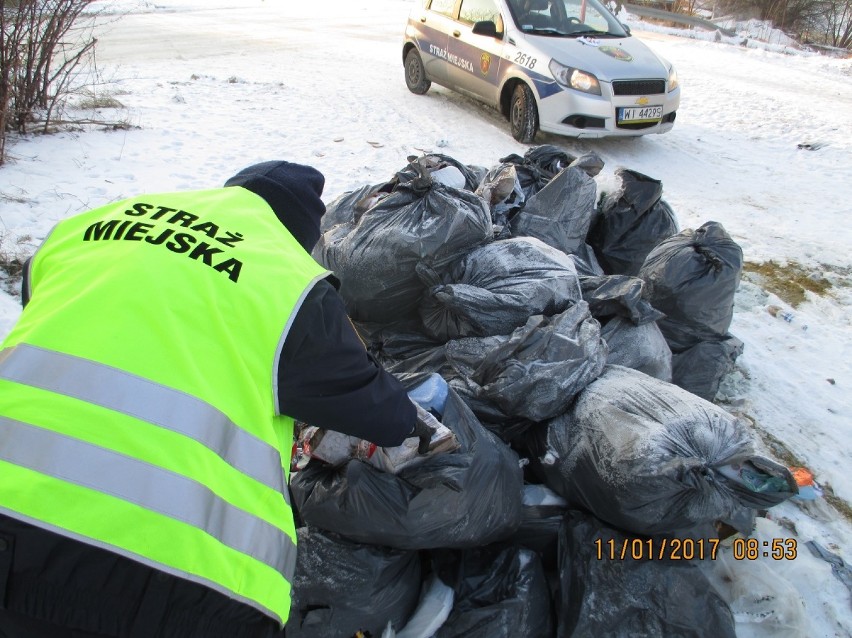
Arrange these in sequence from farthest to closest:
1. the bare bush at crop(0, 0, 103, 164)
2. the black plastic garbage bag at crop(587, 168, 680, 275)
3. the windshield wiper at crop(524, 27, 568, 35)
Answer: the windshield wiper at crop(524, 27, 568, 35) → the bare bush at crop(0, 0, 103, 164) → the black plastic garbage bag at crop(587, 168, 680, 275)

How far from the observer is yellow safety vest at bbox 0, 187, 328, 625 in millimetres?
1000

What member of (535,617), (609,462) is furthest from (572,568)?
(609,462)

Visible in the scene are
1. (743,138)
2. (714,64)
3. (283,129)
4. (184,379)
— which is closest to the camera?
(184,379)

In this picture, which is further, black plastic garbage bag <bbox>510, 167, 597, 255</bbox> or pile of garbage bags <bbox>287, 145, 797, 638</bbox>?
black plastic garbage bag <bbox>510, 167, 597, 255</bbox>

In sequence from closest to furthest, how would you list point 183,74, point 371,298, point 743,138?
1. point 371,298
2. point 743,138
3. point 183,74

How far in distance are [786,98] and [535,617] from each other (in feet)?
28.5

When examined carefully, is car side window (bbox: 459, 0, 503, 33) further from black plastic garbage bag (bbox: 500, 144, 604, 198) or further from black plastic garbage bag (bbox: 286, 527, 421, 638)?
black plastic garbage bag (bbox: 286, 527, 421, 638)

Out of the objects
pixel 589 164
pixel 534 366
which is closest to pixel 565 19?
pixel 589 164

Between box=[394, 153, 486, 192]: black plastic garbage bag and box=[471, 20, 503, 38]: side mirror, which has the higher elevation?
box=[471, 20, 503, 38]: side mirror

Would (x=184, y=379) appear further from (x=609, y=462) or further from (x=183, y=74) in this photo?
(x=183, y=74)

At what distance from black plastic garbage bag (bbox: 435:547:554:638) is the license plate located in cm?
459

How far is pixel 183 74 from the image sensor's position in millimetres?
7363

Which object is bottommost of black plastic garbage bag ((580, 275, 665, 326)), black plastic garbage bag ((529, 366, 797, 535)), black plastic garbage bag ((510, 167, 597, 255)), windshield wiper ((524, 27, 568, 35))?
black plastic garbage bag ((529, 366, 797, 535))
